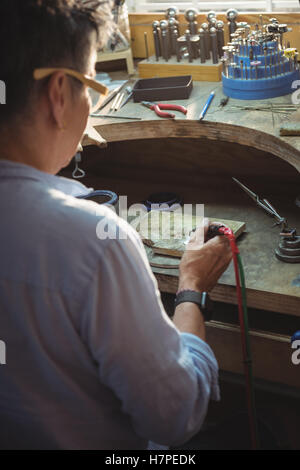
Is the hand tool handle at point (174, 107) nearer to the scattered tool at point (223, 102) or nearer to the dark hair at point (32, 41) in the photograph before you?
the scattered tool at point (223, 102)

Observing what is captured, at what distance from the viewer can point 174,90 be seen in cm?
219

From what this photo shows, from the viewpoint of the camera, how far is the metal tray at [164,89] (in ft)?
7.19

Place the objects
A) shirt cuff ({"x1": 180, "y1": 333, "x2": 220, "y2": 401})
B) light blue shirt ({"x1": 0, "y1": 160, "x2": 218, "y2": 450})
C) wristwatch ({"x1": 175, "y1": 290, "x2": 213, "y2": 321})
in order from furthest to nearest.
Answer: wristwatch ({"x1": 175, "y1": 290, "x2": 213, "y2": 321}), shirt cuff ({"x1": 180, "y1": 333, "x2": 220, "y2": 401}), light blue shirt ({"x1": 0, "y1": 160, "x2": 218, "y2": 450})

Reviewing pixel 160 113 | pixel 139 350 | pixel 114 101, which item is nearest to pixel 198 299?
pixel 139 350

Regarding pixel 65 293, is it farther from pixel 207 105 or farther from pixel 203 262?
pixel 207 105

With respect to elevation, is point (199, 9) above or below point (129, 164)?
above

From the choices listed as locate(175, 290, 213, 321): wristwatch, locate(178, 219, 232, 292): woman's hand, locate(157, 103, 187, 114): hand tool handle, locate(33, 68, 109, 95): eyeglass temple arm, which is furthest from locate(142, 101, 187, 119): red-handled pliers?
locate(33, 68, 109, 95): eyeglass temple arm

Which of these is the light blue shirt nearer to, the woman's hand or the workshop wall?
the woman's hand

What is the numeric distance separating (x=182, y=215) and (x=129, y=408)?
1127mm

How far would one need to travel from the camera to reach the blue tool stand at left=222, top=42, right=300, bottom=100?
2066 mm

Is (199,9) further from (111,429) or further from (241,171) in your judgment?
(111,429)

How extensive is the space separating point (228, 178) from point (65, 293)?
172cm
